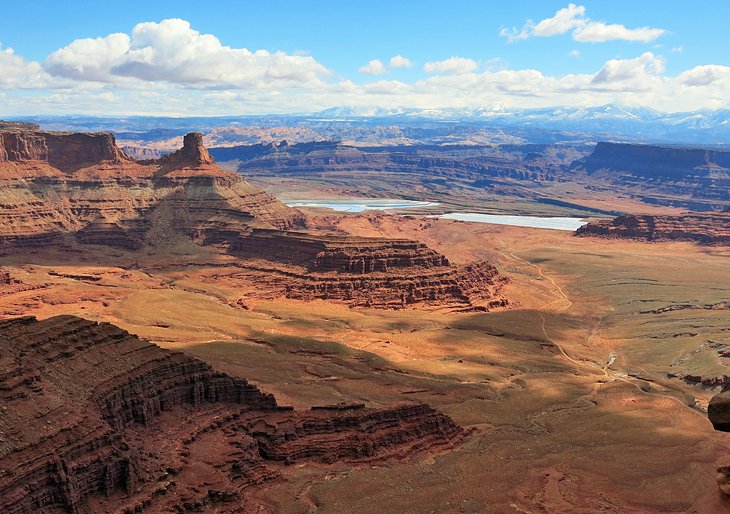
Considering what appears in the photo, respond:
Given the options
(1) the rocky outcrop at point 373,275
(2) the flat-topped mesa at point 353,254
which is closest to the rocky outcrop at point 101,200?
(2) the flat-topped mesa at point 353,254

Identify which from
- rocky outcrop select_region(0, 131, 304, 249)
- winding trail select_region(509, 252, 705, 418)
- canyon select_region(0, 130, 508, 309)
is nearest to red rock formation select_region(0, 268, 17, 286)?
canyon select_region(0, 130, 508, 309)

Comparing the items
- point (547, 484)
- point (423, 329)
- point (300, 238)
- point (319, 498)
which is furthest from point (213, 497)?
point (300, 238)

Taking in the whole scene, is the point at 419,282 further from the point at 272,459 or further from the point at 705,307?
the point at 272,459

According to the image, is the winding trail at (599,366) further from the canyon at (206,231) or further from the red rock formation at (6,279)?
the red rock formation at (6,279)

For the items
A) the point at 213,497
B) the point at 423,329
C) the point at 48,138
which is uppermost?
the point at 48,138

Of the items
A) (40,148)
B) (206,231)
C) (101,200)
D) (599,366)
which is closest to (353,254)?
(206,231)

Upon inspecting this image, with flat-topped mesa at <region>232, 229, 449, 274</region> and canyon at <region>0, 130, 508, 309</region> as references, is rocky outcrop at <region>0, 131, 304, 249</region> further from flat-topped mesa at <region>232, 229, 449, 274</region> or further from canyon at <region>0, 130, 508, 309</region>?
flat-topped mesa at <region>232, 229, 449, 274</region>

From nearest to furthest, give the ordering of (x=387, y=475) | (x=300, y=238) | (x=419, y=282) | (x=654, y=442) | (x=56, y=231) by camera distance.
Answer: (x=387, y=475) → (x=654, y=442) → (x=419, y=282) → (x=300, y=238) → (x=56, y=231)

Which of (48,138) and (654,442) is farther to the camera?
(48,138)

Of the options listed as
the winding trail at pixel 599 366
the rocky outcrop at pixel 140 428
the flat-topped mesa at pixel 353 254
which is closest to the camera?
the rocky outcrop at pixel 140 428
